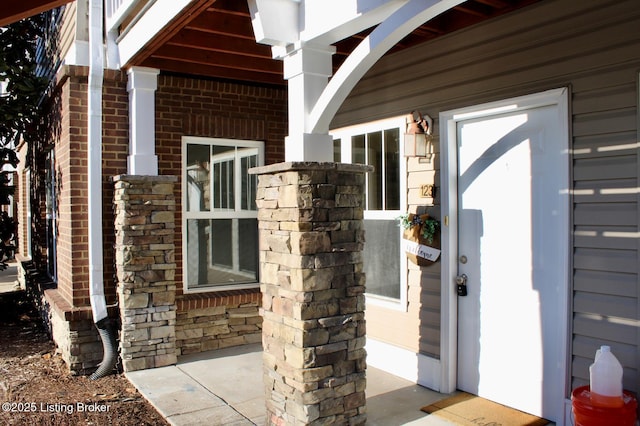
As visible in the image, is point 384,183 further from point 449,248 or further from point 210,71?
point 210,71

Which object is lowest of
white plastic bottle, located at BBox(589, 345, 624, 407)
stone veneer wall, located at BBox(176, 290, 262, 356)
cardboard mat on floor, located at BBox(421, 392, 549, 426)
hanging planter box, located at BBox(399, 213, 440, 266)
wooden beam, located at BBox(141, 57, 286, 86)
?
cardboard mat on floor, located at BBox(421, 392, 549, 426)

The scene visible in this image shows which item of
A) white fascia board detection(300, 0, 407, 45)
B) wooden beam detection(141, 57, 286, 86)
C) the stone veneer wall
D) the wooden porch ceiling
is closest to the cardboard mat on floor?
the stone veneer wall

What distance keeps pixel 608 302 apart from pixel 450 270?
50.2 inches

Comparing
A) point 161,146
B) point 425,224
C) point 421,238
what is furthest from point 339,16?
point 161,146

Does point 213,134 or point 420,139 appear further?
point 213,134

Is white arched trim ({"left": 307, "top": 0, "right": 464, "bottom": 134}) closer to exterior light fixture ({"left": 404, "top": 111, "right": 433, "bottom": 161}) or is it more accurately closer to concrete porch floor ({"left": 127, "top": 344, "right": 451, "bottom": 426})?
exterior light fixture ({"left": 404, "top": 111, "right": 433, "bottom": 161})

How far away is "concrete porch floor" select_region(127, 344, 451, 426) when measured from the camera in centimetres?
411

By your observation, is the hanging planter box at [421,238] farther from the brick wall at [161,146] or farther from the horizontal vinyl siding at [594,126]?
the brick wall at [161,146]

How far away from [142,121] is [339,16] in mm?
2864

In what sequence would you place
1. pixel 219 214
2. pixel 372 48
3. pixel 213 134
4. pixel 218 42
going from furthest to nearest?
1. pixel 219 214
2. pixel 213 134
3. pixel 218 42
4. pixel 372 48

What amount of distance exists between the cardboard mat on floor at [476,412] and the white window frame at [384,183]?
922 millimetres

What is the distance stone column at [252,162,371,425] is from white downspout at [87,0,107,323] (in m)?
2.36

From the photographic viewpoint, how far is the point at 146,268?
537 cm

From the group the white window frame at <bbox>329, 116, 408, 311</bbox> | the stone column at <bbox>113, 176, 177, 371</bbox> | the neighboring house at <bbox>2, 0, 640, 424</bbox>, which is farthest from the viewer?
the stone column at <bbox>113, 176, 177, 371</bbox>
